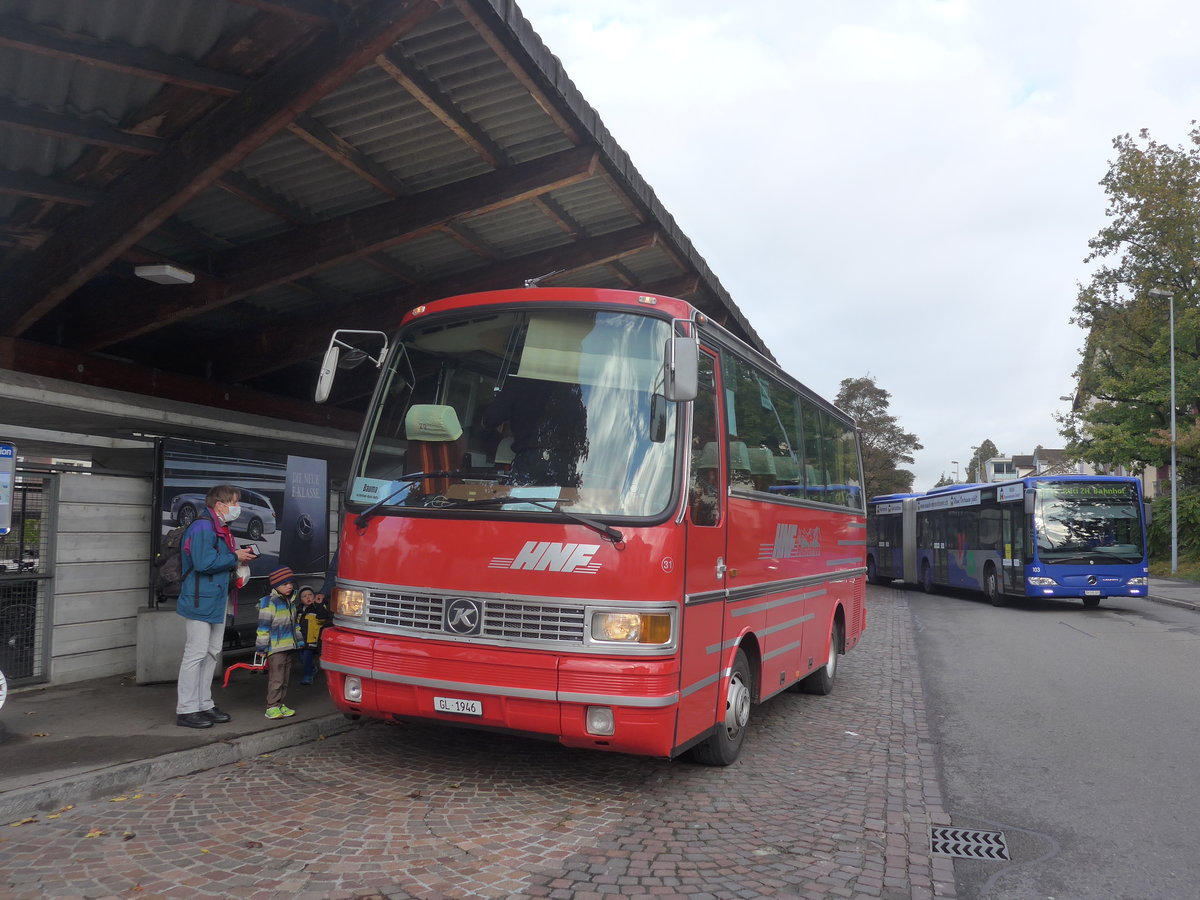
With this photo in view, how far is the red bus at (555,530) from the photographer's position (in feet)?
17.5

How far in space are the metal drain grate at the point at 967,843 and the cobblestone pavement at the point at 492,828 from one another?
0.28 ft

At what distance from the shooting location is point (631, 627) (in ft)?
17.4

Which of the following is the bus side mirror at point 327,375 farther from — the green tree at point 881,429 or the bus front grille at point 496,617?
the green tree at point 881,429

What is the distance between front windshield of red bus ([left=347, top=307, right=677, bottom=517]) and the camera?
5594 millimetres

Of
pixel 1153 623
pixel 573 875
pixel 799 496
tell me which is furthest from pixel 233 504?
pixel 1153 623

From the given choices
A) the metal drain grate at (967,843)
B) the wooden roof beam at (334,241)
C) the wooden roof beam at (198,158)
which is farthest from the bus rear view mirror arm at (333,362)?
the metal drain grate at (967,843)

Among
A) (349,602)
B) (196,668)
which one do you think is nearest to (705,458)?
(349,602)

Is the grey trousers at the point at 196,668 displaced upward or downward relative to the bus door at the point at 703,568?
downward

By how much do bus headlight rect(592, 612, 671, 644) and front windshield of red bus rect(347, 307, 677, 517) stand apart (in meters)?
0.60

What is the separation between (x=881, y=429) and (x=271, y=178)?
67960 millimetres

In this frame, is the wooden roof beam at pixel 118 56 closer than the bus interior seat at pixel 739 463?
Yes

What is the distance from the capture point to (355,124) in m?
7.66

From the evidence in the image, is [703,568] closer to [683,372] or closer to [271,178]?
[683,372]

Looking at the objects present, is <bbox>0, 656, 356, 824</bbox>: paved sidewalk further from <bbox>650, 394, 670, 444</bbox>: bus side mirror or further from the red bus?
<bbox>650, 394, 670, 444</bbox>: bus side mirror
